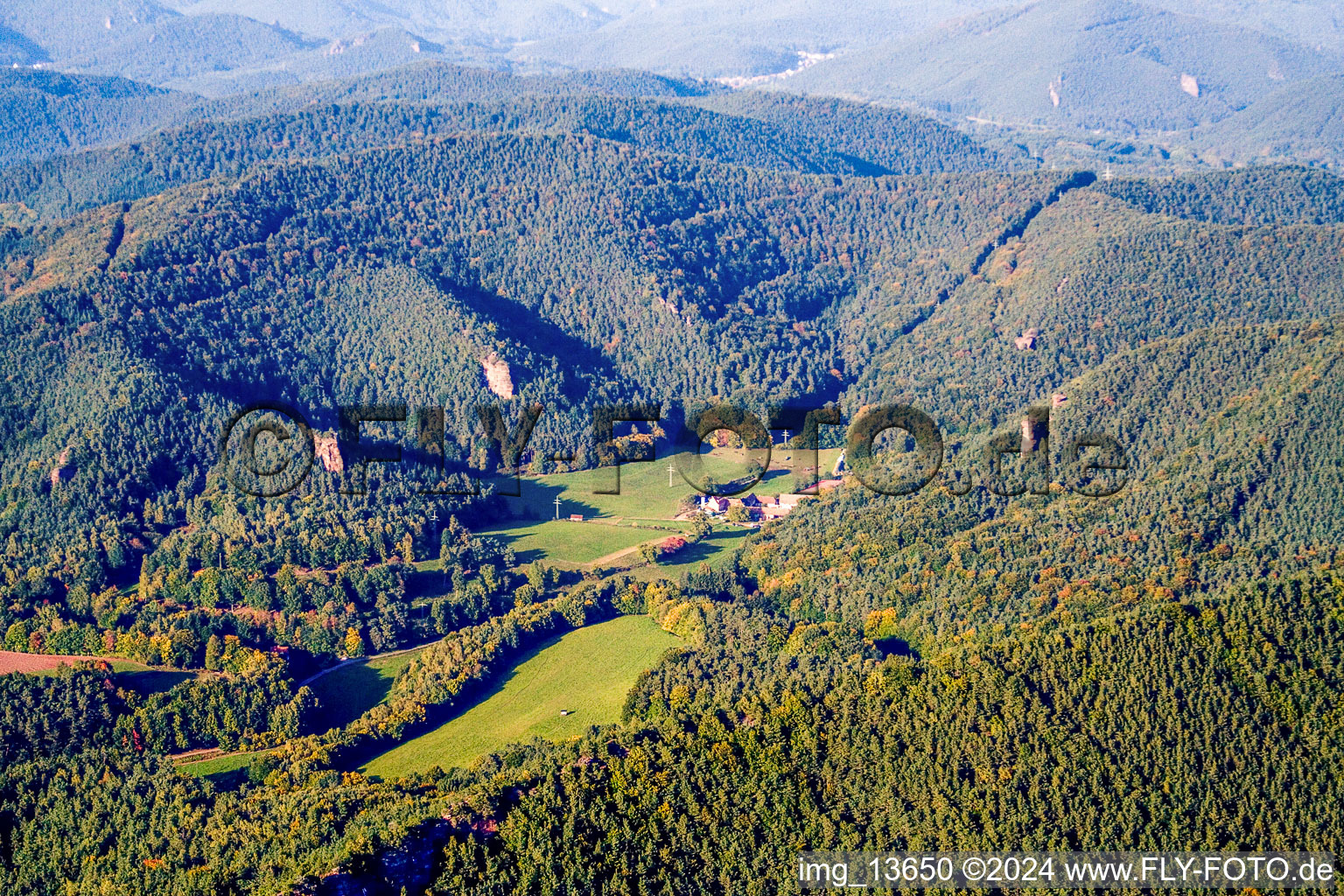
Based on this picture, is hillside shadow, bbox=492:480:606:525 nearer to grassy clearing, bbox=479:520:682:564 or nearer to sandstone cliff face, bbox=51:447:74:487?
grassy clearing, bbox=479:520:682:564

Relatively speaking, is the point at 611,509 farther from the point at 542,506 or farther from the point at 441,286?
the point at 441,286

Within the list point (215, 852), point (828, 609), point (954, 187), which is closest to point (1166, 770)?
point (828, 609)

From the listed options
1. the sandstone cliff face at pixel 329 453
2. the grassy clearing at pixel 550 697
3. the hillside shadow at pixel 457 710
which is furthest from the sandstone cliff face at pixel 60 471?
the grassy clearing at pixel 550 697

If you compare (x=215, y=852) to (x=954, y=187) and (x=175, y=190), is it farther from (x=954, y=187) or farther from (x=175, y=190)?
(x=954, y=187)

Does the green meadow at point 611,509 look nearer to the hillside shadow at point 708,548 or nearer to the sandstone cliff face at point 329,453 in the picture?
the hillside shadow at point 708,548

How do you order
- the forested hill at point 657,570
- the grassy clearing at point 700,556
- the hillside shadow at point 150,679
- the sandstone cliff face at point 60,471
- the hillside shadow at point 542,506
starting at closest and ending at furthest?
1. the forested hill at point 657,570
2. the hillside shadow at point 150,679
3. the grassy clearing at point 700,556
4. the sandstone cliff face at point 60,471
5. the hillside shadow at point 542,506

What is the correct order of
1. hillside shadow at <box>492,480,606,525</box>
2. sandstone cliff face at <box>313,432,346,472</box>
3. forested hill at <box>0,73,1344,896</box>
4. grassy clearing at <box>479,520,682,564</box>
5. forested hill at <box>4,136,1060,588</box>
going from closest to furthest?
forested hill at <box>0,73,1344,896</box> → grassy clearing at <box>479,520,682,564</box> → sandstone cliff face at <box>313,432,346,472</box> → hillside shadow at <box>492,480,606,525</box> → forested hill at <box>4,136,1060,588</box>

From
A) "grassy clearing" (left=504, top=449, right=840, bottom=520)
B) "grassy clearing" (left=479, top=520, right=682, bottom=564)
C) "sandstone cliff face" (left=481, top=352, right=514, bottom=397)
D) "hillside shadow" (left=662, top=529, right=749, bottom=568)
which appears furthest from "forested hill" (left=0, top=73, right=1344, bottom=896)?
"hillside shadow" (left=662, top=529, right=749, bottom=568)
